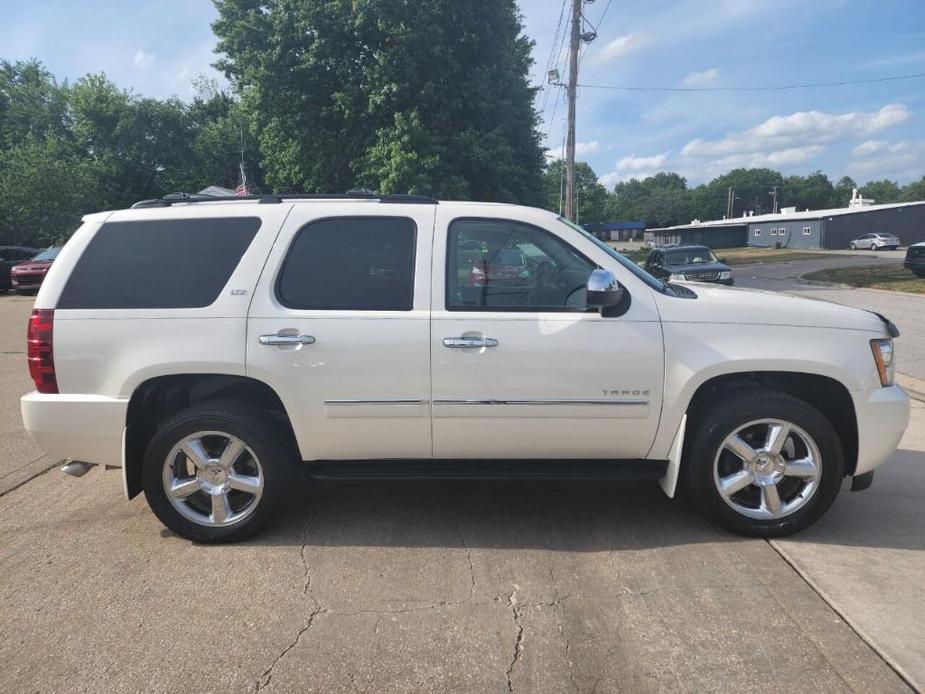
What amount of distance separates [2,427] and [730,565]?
6297mm

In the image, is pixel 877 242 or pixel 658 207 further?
pixel 658 207

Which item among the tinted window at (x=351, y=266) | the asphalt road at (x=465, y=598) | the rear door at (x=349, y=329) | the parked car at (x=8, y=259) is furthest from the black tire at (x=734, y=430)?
the parked car at (x=8, y=259)

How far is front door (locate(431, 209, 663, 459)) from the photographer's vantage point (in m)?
3.41

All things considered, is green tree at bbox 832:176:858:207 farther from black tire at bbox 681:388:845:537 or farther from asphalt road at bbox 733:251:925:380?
black tire at bbox 681:388:845:537

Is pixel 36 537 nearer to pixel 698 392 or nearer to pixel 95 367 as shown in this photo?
pixel 95 367

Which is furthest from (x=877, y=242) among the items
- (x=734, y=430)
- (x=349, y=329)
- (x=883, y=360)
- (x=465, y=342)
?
(x=349, y=329)

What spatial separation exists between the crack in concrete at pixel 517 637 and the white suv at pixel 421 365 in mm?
726

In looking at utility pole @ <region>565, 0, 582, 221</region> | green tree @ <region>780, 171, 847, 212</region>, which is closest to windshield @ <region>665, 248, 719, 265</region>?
utility pole @ <region>565, 0, 582, 221</region>

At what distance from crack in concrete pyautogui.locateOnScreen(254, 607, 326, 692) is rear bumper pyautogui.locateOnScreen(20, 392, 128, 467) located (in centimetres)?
151

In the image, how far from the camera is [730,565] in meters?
3.35

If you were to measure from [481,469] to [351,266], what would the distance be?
1.37 metres

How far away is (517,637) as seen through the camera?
110 inches

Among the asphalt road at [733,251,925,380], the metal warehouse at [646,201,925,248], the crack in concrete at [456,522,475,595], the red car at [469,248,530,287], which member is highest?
the metal warehouse at [646,201,925,248]

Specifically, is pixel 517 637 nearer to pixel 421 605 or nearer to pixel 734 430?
pixel 421 605
